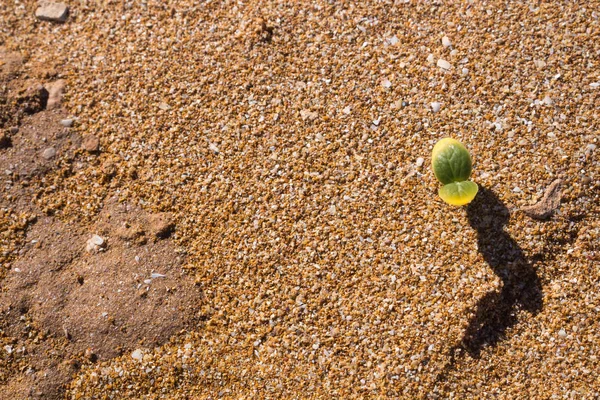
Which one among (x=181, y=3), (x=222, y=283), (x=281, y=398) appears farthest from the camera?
(x=181, y=3)

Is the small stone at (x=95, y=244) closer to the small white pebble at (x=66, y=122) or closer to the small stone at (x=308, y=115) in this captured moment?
the small white pebble at (x=66, y=122)

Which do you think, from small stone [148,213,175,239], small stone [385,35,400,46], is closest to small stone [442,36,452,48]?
small stone [385,35,400,46]

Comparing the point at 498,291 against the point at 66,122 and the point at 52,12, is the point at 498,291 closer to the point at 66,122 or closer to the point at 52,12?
the point at 66,122

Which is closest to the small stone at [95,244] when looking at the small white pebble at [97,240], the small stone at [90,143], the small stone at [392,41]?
the small white pebble at [97,240]

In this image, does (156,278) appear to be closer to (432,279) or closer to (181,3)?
(432,279)

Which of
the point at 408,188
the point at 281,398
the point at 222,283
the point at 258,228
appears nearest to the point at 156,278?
the point at 222,283

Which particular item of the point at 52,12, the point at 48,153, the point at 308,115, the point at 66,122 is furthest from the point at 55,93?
the point at 308,115

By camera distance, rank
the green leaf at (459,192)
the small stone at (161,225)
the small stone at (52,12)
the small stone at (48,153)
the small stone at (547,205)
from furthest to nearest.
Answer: the small stone at (52,12) < the small stone at (48,153) < the small stone at (161,225) < the small stone at (547,205) < the green leaf at (459,192)
